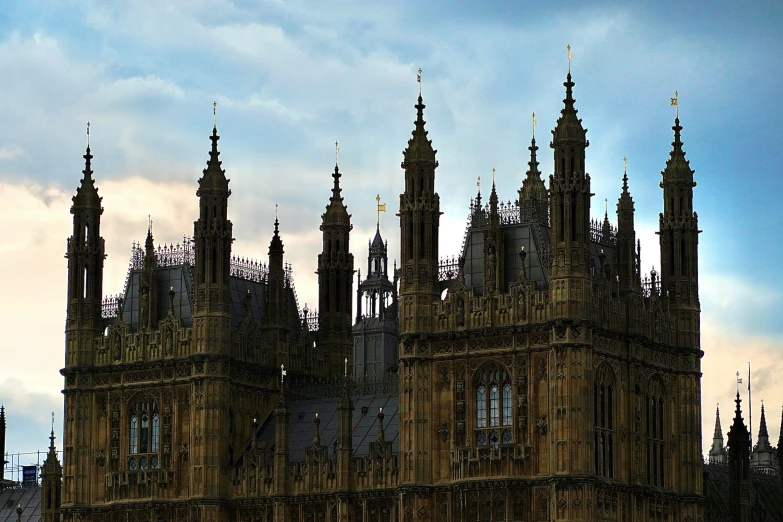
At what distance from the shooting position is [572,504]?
12075 centimetres

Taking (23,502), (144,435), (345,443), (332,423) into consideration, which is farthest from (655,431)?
(23,502)

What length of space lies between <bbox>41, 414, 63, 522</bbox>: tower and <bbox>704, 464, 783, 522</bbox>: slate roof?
42.3 metres

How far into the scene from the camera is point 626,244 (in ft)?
432

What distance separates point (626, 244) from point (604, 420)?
11.7 metres

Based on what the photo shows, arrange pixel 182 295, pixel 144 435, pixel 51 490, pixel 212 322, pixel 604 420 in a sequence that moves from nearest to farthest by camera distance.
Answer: pixel 604 420
pixel 212 322
pixel 144 435
pixel 182 295
pixel 51 490

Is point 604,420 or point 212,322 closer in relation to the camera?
point 604,420

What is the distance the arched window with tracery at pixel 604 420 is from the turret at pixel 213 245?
24116mm

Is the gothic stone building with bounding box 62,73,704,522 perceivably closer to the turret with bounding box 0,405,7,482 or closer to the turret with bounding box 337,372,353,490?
the turret with bounding box 337,372,353,490

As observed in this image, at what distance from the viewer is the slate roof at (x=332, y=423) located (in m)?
132

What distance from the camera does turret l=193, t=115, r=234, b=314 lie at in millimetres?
135875

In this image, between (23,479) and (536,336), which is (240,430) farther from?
(23,479)

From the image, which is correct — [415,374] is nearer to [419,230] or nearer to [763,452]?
[419,230]

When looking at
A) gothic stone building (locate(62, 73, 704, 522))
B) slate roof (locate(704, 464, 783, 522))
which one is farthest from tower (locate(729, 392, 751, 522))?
gothic stone building (locate(62, 73, 704, 522))

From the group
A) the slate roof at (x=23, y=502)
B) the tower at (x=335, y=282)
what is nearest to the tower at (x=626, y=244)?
the tower at (x=335, y=282)
